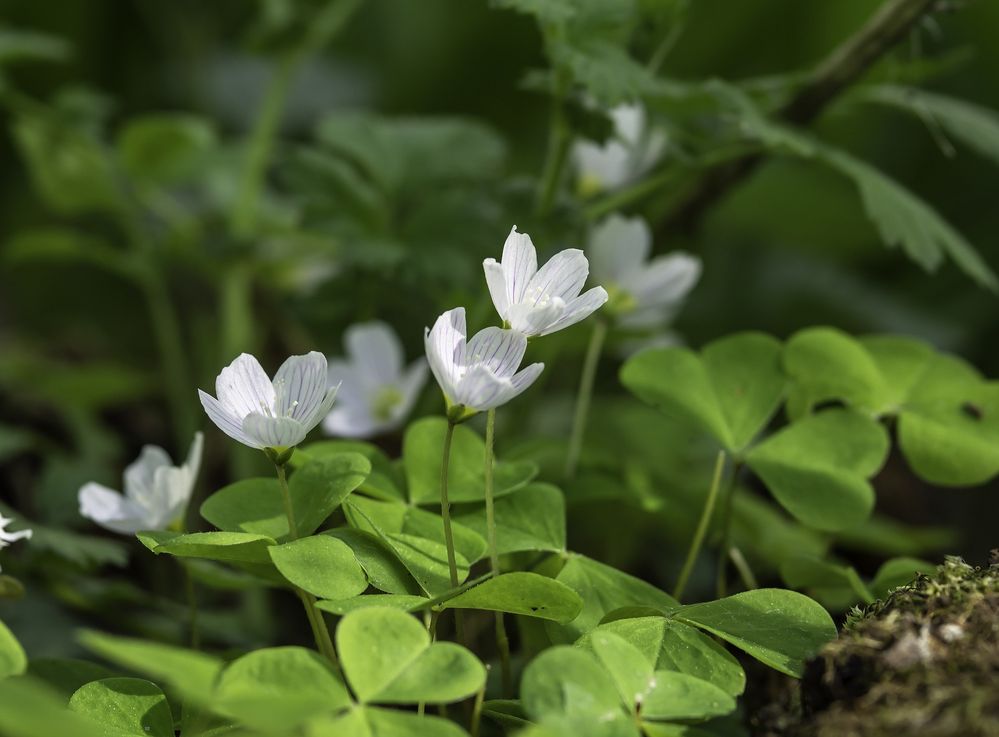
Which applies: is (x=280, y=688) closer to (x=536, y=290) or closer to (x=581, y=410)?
(x=536, y=290)

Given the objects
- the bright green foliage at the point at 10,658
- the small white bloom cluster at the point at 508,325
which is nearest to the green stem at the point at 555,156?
the small white bloom cluster at the point at 508,325

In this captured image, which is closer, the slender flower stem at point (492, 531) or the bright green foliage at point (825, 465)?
the slender flower stem at point (492, 531)

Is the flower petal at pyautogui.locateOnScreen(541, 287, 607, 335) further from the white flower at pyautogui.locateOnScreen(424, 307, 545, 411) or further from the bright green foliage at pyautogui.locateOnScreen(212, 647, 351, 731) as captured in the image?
the bright green foliage at pyautogui.locateOnScreen(212, 647, 351, 731)

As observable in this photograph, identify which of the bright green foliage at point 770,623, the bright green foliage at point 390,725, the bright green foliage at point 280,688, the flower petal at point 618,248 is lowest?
the bright green foliage at point 770,623

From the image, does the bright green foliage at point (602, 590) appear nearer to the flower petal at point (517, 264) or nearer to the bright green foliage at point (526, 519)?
the bright green foliage at point (526, 519)

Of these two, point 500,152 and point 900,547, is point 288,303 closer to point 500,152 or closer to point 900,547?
point 500,152

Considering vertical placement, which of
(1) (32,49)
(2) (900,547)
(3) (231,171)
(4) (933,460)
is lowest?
(2) (900,547)

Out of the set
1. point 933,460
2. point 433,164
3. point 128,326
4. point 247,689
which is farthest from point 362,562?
point 128,326
